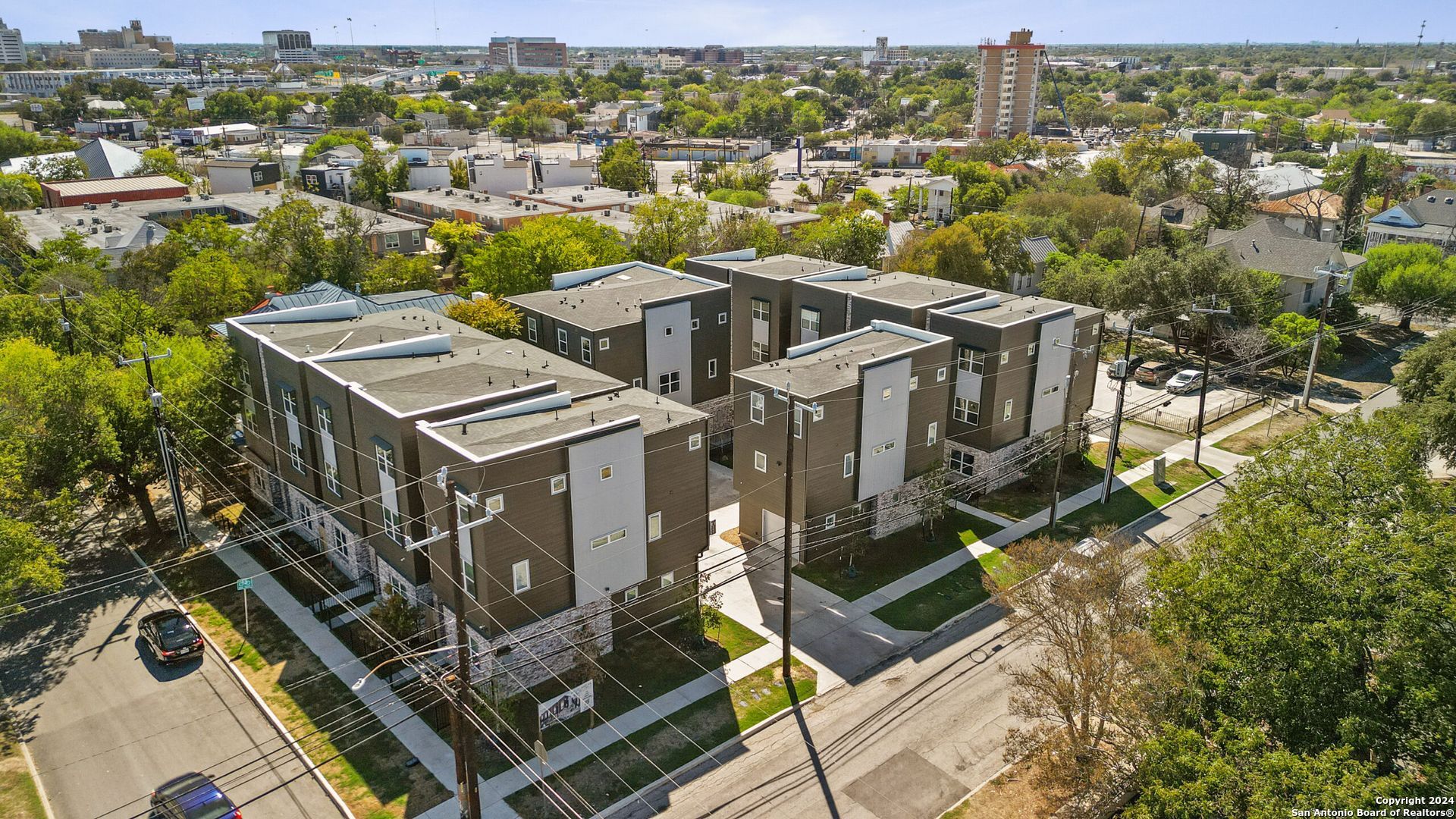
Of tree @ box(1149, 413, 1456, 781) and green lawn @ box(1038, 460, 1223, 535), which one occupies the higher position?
tree @ box(1149, 413, 1456, 781)

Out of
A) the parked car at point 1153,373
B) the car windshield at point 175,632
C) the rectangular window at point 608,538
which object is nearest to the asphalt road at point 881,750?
the rectangular window at point 608,538

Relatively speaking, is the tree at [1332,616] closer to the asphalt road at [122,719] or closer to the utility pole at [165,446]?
the asphalt road at [122,719]

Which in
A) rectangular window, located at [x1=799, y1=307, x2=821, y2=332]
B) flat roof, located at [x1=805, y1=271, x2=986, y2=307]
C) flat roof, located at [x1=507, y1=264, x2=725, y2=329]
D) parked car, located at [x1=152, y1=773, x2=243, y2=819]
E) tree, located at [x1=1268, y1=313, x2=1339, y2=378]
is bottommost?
parked car, located at [x1=152, y1=773, x2=243, y2=819]

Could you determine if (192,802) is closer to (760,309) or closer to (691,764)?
(691,764)

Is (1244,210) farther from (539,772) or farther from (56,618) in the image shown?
(56,618)

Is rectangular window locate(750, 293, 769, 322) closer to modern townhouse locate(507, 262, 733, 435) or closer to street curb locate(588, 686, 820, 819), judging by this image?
modern townhouse locate(507, 262, 733, 435)

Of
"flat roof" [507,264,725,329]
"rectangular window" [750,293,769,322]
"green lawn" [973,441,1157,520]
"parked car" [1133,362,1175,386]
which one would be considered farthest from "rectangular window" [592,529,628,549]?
"parked car" [1133,362,1175,386]

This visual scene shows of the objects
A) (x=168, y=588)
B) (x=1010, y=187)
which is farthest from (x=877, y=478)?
(x=1010, y=187)

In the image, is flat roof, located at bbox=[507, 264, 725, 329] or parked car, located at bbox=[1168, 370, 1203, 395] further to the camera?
parked car, located at bbox=[1168, 370, 1203, 395]
